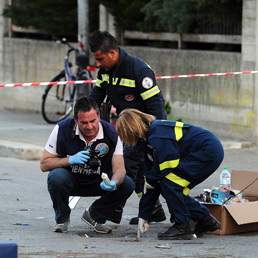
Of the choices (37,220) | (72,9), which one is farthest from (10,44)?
(37,220)

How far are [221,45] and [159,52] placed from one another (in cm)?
106

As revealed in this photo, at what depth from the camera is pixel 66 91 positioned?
1547 cm

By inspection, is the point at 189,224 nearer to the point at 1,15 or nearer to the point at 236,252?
the point at 236,252

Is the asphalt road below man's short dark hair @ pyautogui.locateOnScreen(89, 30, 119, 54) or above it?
below

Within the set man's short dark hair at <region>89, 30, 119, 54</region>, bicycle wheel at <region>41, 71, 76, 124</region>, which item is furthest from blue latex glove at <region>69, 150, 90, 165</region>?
bicycle wheel at <region>41, 71, 76, 124</region>

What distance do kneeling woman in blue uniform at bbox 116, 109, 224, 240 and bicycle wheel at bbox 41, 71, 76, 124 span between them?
824 centimetres

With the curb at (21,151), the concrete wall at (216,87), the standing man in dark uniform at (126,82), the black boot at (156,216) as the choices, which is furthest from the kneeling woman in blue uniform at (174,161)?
the concrete wall at (216,87)

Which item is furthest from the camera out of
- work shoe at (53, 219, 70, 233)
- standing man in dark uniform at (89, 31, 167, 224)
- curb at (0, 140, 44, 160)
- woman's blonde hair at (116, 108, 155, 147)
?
curb at (0, 140, 44, 160)

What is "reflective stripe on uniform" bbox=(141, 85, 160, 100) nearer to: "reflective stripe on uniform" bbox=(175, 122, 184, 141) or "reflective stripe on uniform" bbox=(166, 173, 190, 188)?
"reflective stripe on uniform" bbox=(175, 122, 184, 141)

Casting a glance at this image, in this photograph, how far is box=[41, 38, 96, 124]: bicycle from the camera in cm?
1374

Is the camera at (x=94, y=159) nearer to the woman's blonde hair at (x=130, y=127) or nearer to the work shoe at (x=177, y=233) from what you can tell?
the woman's blonde hair at (x=130, y=127)

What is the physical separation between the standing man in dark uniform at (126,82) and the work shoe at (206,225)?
798 mm

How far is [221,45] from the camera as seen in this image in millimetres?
12844

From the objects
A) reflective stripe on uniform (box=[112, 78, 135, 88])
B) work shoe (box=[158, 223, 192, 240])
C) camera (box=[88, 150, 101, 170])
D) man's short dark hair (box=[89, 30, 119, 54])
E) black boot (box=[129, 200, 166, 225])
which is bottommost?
black boot (box=[129, 200, 166, 225])
